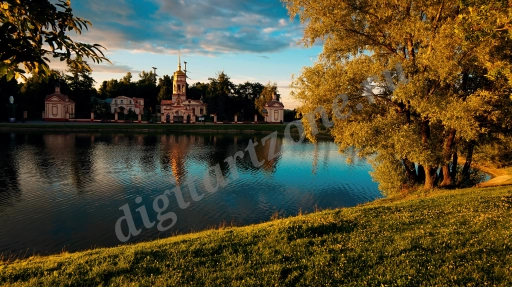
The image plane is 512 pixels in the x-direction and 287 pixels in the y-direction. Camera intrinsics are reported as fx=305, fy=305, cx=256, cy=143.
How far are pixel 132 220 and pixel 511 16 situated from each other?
1905cm

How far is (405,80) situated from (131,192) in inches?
790

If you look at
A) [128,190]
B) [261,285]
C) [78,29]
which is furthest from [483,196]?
[128,190]

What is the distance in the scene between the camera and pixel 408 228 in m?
9.11

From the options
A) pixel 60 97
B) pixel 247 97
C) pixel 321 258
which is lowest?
pixel 321 258

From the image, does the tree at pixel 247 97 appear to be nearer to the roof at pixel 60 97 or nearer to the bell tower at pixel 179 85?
the bell tower at pixel 179 85

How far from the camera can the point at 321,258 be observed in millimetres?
7250

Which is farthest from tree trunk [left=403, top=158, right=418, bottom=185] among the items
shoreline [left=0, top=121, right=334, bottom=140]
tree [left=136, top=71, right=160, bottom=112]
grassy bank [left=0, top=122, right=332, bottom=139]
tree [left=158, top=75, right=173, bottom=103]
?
tree [left=136, top=71, right=160, bottom=112]

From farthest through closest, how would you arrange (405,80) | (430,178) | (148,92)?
(148,92)
(430,178)
(405,80)

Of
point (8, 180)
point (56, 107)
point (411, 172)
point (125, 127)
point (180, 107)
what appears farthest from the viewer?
point (180, 107)

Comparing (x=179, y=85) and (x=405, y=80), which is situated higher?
(x=179, y=85)

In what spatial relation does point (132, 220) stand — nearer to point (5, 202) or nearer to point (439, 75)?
point (5, 202)

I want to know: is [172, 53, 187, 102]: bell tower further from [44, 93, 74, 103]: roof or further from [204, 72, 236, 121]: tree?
[44, 93, 74, 103]: roof

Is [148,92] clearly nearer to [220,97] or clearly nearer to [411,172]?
[220,97]

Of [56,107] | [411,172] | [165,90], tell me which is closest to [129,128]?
[56,107]
